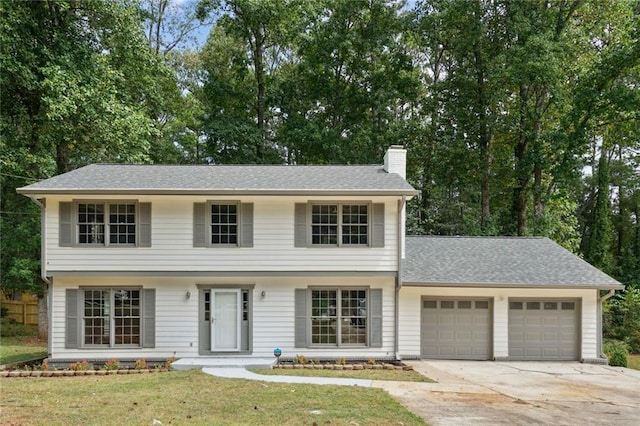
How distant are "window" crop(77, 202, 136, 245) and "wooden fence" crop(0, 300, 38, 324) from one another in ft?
45.4

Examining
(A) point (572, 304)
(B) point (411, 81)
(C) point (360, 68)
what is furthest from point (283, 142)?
(A) point (572, 304)

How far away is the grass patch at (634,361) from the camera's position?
618 inches

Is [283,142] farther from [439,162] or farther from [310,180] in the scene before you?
[310,180]

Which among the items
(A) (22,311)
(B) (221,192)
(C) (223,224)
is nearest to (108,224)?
(C) (223,224)

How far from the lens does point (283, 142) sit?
29047mm

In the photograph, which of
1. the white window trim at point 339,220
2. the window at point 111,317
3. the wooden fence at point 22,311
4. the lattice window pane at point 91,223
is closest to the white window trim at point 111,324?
the window at point 111,317

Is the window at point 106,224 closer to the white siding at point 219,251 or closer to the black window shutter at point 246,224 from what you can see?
the white siding at point 219,251

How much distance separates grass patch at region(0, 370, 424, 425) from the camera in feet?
24.6

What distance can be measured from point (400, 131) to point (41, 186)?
17.2 metres

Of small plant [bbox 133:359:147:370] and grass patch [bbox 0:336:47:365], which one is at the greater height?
small plant [bbox 133:359:147:370]

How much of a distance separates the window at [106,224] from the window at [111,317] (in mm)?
1389

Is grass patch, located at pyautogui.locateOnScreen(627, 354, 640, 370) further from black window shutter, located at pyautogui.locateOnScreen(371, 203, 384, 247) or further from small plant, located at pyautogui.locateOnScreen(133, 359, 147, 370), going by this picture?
small plant, located at pyautogui.locateOnScreen(133, 359, 147, 370)

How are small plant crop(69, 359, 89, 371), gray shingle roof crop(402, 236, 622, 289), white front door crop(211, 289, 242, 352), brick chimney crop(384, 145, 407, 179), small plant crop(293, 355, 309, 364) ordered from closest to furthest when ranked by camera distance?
1. small plant crop(69, 359, 89, 371)
2. small plant crop(293, 355, 309, 364)
3. white front door crop(211, 289, 242, 352)
4. gray shingle roof crop(402, 236, 622, 289)
5. brick chimney crop(384, 145, 407, 179)

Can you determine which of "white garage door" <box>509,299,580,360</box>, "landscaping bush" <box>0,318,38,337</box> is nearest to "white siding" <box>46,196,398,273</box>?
"white garage door" <box>509,299,580,360</box>
